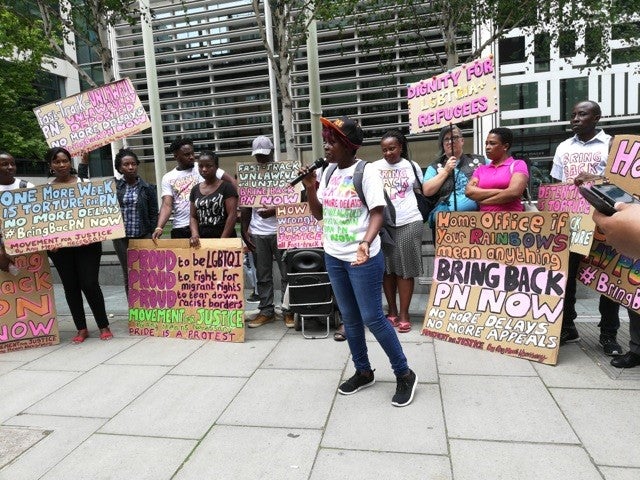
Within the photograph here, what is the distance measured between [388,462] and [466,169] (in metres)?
3.06

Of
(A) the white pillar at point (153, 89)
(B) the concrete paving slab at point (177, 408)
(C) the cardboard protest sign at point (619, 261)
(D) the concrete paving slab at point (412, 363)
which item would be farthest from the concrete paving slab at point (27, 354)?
(A) the white pillar at point (153, 89)

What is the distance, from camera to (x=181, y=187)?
5.34 meters

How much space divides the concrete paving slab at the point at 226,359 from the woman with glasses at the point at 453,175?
223 cm

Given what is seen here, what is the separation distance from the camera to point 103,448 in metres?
2.79

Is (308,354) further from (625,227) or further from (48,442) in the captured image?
(625,227)

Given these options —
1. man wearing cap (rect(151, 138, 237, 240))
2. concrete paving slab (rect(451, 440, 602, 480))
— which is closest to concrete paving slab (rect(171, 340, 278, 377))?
man wearing cap (rect(151, 138, 237, 240))

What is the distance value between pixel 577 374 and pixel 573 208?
1419mm

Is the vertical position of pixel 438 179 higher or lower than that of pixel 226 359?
higher

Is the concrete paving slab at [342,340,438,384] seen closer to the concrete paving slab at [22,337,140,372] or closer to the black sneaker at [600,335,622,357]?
the black sneaker at [600,335,622,357]

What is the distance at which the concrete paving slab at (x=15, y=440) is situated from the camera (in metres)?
2.78

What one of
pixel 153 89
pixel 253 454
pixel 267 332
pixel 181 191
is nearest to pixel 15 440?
pixel 253 454

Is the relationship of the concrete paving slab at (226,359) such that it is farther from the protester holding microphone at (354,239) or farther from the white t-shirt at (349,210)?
the white t-shirt at (349,210)

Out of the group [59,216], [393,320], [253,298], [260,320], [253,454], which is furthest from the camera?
[253,298]

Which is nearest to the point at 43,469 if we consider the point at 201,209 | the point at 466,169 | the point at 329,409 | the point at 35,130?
the point at 329,409
